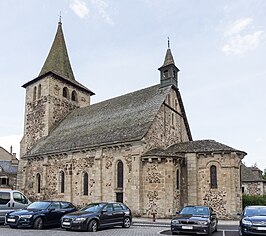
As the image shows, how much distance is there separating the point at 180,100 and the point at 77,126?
1051cm

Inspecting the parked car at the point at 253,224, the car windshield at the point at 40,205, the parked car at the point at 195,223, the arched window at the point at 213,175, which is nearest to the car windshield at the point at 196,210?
the parked car at the point at 195,223

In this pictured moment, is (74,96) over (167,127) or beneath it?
over

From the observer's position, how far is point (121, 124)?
2792 centimetres

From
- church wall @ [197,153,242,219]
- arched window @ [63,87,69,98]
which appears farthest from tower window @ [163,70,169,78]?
arched window @ [63,87,69,98]

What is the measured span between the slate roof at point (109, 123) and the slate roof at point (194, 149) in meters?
1.92

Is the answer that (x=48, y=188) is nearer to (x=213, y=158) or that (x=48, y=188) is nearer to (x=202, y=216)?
(x=213, y=158)

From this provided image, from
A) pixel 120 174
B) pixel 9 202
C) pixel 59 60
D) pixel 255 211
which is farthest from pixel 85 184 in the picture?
pixel 59 60

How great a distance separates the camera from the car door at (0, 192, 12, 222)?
17375 mm

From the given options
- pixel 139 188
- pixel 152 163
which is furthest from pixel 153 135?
pixel 139 188

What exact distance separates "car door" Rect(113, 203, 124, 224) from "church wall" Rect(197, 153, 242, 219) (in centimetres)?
919

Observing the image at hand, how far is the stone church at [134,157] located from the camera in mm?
23766

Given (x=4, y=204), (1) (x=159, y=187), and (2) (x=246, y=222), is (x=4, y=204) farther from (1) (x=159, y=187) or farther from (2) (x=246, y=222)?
(2) (x=246, y=222)

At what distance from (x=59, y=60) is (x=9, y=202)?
1053 inches

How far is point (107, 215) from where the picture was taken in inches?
631
